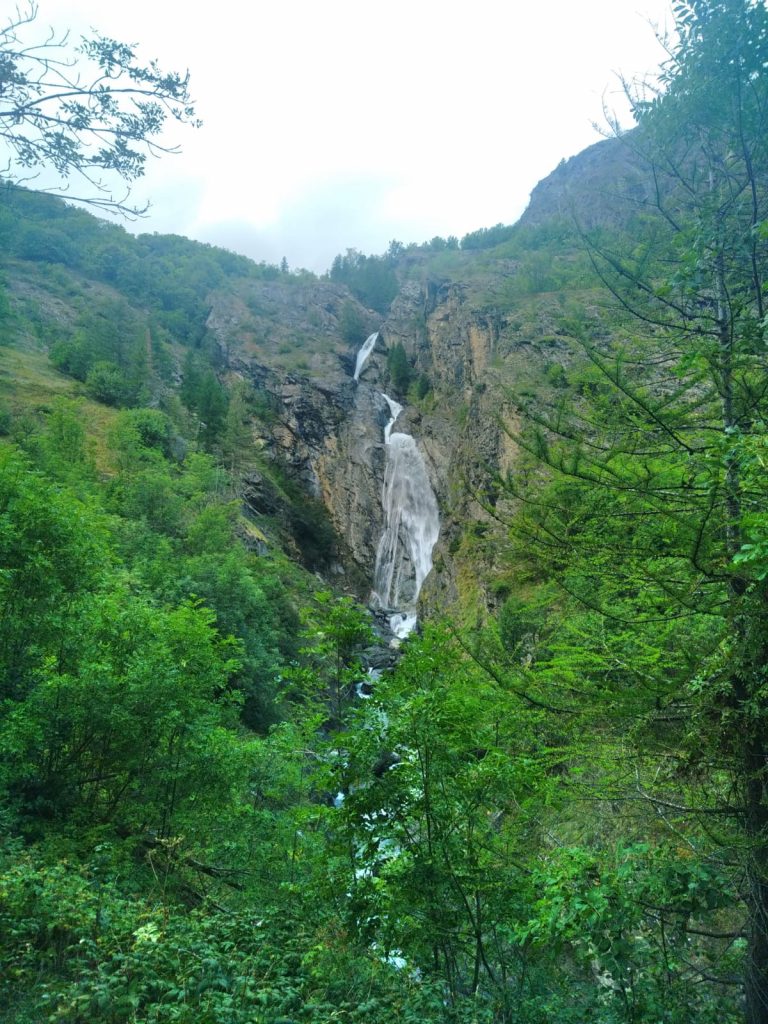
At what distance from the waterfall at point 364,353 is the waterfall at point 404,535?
18794mm

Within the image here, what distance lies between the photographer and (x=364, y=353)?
68.7 m

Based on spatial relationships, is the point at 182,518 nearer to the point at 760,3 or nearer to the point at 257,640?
the point at 257,640

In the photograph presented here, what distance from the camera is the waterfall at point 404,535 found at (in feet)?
131

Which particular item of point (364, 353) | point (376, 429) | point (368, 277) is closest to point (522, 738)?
point (376, 429)

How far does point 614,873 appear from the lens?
3.67 metres

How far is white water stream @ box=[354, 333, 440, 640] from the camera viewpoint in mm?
39781

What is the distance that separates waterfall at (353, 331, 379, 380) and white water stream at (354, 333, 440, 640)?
18.0 m

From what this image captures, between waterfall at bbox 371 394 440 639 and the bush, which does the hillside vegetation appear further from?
the bush

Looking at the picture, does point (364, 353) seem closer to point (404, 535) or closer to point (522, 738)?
point (404, 535)

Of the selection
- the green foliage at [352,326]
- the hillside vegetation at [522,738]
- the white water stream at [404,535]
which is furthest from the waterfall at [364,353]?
the hillside vegetation at [522,738]

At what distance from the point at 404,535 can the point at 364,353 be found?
33856 mm

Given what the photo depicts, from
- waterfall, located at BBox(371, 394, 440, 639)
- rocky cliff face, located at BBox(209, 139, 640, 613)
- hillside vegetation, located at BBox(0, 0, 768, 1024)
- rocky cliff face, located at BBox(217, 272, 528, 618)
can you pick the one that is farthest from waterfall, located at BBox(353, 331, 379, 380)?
hillside vegetation, located at BBox(0, 0, 768, 1024)

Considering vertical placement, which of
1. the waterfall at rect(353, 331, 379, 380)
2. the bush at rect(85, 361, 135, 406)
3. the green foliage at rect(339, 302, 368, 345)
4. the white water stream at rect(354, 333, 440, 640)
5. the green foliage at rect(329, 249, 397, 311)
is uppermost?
the green foliage at rect(329, 249, 397, 311)

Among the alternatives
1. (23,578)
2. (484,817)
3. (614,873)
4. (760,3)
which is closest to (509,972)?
(484,817)
